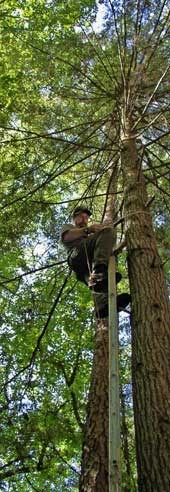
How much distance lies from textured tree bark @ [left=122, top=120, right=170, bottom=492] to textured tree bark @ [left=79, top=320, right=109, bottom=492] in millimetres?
1986

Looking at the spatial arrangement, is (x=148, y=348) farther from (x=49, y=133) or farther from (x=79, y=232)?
(x=49, y=133)

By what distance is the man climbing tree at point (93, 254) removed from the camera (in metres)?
3.55

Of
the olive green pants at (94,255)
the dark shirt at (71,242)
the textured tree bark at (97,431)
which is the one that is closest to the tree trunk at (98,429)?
the textured tree bark at (97,431)

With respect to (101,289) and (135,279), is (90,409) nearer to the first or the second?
(101,289)

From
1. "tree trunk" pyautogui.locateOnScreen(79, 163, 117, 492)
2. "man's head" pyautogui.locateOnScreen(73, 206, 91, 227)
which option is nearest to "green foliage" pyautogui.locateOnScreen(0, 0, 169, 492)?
"tree trunk" pyautogui.locateOnScreen(79, 163, 117, 492)

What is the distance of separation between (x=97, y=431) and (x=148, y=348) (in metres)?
2.21

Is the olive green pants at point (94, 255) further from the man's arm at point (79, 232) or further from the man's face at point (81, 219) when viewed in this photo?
the man's face at point (81, 219)

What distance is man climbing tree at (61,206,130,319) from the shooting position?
355 centimetres

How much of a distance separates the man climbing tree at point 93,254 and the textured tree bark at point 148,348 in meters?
0.19

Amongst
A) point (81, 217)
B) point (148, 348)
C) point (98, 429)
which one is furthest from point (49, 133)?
point (148, 348)

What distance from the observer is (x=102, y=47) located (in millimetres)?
7770

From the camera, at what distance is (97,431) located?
4664 mm

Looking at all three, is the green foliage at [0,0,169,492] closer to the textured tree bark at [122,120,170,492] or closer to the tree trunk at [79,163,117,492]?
the tree trunk at [79,163,117,492]

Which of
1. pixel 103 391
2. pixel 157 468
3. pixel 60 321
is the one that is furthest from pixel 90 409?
pixel 60 321
